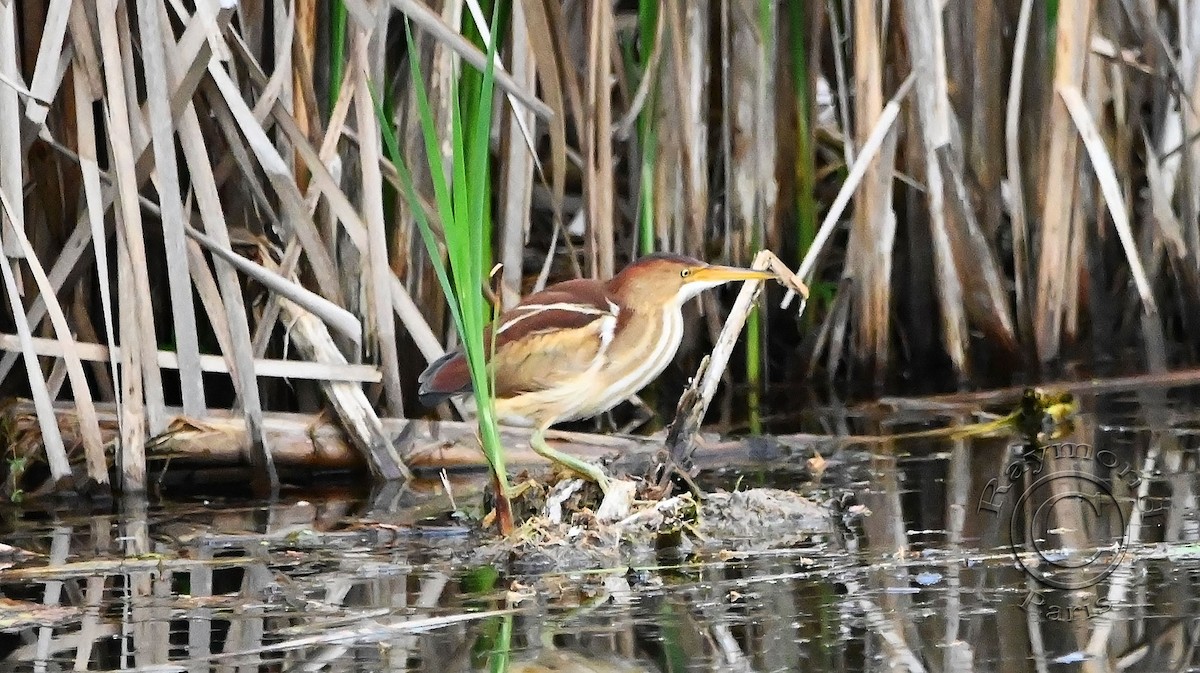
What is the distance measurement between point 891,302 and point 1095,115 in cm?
98

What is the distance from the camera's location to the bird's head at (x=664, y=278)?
13.7 ft

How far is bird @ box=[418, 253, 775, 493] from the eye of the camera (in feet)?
13.4

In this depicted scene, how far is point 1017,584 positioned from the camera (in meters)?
3.07

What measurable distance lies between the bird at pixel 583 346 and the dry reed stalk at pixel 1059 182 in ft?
5.70

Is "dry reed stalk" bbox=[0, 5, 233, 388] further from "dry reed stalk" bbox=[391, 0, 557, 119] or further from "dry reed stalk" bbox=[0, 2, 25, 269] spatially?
"dry reed stalk" bbox=[391, 0, 557, 119]

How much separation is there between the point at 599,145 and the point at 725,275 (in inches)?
48.9

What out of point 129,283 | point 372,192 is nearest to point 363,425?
point 372,192

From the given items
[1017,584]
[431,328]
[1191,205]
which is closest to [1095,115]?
[1191,205]

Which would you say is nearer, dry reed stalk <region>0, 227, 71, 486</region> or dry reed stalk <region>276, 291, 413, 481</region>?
dry reed stalk <region>0, 227, 71, 486</region>

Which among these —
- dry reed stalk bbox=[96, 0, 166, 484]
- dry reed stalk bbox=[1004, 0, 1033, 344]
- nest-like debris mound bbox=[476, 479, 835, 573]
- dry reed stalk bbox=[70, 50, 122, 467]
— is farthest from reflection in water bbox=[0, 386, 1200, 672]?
dry reed stalk bbox=[1004, 0, 1033, 344]

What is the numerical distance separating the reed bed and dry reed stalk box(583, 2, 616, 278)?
0.4 inches

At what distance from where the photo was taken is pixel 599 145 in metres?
5.26

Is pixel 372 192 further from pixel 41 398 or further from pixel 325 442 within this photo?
pixel 41 398

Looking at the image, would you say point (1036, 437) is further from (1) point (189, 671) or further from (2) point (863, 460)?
(1) point (189, 671)
